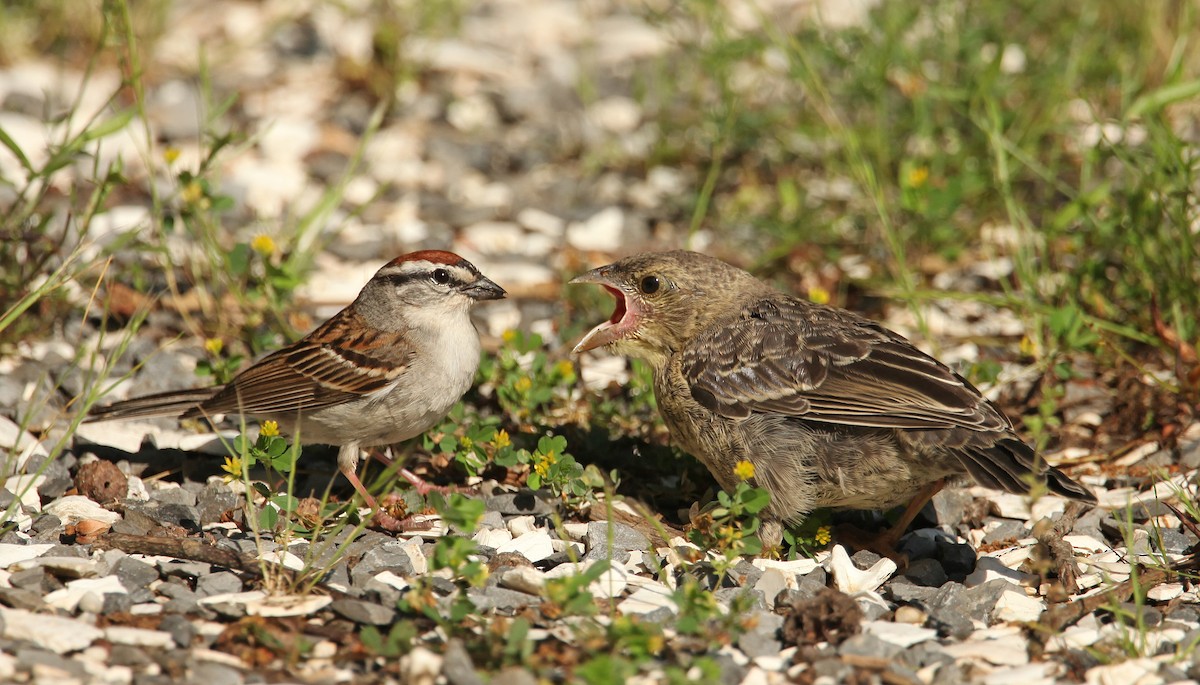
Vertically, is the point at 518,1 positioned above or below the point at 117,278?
above

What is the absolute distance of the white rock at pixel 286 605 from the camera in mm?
4211

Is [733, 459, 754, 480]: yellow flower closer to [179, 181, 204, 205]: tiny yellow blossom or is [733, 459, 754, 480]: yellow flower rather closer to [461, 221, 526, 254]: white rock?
[179, 181, 204, 205]: tiny yellow blossom

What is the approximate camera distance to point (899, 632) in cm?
439

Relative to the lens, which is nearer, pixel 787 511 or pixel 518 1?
pixel 787 511

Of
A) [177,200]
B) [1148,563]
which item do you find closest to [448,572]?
[1148,563]

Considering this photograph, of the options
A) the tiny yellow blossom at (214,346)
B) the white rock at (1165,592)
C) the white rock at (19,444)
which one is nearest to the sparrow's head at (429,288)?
the tiny yellow blossom at (214,346)

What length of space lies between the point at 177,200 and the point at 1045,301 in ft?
17.4

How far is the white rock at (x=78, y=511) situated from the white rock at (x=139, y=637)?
3.38 ft

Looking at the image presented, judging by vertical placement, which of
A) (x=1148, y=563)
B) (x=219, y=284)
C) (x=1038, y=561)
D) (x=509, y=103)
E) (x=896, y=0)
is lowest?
(x=1148, y=563)

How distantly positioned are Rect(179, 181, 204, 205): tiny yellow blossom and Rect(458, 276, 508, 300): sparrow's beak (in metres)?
1.51

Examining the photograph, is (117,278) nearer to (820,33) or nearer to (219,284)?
(219,284)

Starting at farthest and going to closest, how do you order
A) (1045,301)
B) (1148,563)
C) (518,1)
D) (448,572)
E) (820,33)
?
1. (518,1)
2. (820,33)
3. (1045,301)
4. (1148,563)
5. (448,572)

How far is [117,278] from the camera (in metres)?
7.07

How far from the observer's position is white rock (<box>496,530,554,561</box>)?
500 cm
